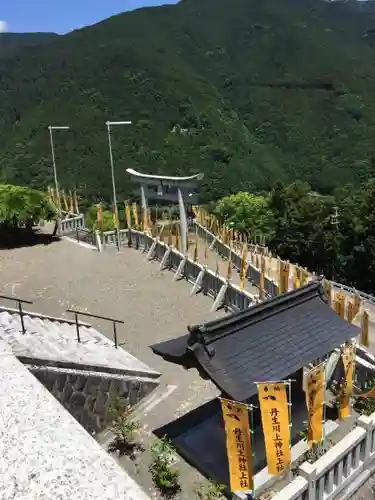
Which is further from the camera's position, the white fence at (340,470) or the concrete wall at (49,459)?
the white fence at (340,470)

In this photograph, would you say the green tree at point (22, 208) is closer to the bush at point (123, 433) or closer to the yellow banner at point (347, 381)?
the bush at point (123, 433)

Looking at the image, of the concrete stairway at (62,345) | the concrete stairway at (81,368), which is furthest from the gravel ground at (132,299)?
the concrete stairway at (62,345)

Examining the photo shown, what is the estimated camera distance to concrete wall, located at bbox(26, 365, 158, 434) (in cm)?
862

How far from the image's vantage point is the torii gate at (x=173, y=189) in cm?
2050

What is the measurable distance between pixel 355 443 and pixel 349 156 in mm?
66378

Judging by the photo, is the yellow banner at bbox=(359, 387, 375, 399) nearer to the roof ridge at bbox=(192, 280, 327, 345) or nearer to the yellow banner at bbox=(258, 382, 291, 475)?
the roof ridge at bbox=(192, 280, 327, 345)

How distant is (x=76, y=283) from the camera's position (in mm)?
17312

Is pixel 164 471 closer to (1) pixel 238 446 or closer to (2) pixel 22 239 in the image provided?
(1) pixel 238 446

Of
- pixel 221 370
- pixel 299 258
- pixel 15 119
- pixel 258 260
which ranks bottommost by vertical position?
pixel 299 258

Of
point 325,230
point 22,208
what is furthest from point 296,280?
point 325,230

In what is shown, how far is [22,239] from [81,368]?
15.4m

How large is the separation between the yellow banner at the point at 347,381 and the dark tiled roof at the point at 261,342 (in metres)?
0.49

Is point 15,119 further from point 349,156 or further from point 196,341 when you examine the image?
point 196,341

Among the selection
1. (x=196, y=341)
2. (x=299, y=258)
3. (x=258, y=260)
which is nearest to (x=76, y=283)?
(x=258, y=260)
